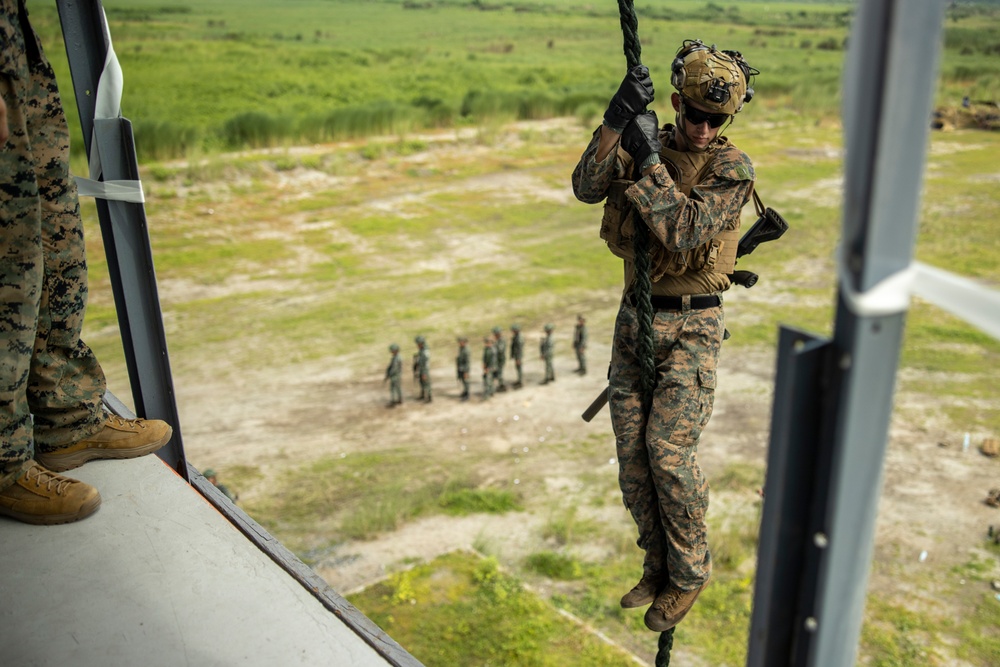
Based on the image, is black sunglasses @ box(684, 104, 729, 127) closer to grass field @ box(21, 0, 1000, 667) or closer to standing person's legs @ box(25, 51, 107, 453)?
grass field @ box(21, 0, 1000, 667)

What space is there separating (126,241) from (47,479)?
1211 millimetres

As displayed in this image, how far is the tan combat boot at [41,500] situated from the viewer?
3.52m

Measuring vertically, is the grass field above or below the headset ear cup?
below

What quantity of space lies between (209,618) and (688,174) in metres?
2.46

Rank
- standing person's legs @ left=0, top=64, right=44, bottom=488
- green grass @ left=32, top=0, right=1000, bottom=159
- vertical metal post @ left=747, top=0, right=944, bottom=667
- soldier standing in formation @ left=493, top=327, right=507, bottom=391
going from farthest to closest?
green grass @ left=32, top=0, right=1000, bottom=159 < soldier standing in formation @ left=493, top=327, right=507, bottom=391 < standing person's legs @ left=0, top=64, right=44, bottom=488 < vertical metal post @ left=747, top=0, right=944, bottom=667

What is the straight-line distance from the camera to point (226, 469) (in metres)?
16.3

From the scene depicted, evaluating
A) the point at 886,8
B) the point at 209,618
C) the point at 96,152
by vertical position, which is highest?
the point at 886,8

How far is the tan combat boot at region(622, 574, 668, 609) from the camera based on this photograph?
3762 mm

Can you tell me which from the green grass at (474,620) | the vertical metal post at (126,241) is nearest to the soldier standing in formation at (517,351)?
the green grass at (474,620)

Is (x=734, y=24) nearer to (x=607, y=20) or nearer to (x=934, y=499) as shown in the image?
(x=607, y=20)

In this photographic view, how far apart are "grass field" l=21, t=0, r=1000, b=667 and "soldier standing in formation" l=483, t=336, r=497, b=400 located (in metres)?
2.57

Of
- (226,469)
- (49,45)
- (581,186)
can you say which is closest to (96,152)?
(581,186)

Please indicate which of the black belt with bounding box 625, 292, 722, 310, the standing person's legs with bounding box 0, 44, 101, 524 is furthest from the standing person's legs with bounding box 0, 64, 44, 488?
the black belt with bounding box 625, 292, 722, 310

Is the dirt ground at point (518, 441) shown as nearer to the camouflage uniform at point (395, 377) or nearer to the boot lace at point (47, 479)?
the camouflage uniform at point (395, 377)
